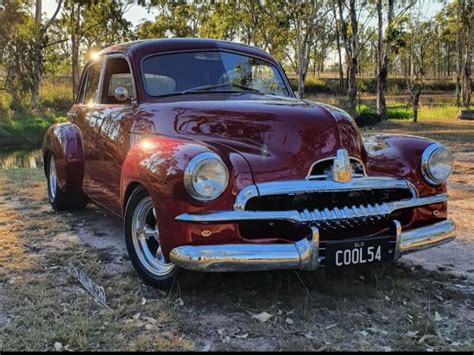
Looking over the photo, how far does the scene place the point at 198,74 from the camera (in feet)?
15.1

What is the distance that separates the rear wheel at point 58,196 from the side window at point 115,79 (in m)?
1.27

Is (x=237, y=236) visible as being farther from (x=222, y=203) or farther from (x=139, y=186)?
(x=139, y=186)

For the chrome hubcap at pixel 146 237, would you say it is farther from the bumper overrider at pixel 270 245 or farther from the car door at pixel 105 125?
the car door at pixel 105 125

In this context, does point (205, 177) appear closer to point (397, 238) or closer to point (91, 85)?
point (397, 238)

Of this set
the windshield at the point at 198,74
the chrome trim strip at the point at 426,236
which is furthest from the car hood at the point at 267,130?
the chrome trim strip at the point at 426,236

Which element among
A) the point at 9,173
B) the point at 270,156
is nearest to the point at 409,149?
the point at 270,156

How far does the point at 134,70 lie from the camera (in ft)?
15.2

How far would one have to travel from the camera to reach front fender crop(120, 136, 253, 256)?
3.25 metres

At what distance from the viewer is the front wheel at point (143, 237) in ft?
12.4

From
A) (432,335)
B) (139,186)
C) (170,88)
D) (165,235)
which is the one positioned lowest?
(432,335)

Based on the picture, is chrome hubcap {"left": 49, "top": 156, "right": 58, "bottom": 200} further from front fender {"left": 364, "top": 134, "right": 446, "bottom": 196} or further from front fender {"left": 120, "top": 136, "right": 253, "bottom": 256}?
front fender {"left": 364, "top": 134, "right": 446, "bottom": 196}

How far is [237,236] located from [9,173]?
7492mm

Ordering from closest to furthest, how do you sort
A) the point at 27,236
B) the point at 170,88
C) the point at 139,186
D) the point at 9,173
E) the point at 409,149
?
the point at 139,186, the point at 409,149, the point at 170,88, the point at 27,236, the point at 9,173

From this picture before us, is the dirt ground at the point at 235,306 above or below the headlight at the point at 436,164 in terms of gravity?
below
